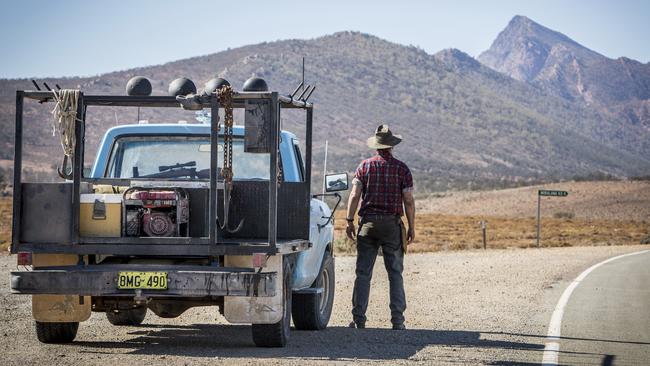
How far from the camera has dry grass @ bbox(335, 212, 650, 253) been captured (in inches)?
1548

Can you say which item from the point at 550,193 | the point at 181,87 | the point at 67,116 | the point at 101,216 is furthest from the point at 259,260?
the point at 550,193

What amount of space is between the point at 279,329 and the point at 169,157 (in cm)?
225

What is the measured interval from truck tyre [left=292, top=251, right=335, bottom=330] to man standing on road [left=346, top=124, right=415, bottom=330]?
1.06 feet

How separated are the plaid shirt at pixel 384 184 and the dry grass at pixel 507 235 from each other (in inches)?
758

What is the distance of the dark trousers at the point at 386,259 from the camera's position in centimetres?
1196

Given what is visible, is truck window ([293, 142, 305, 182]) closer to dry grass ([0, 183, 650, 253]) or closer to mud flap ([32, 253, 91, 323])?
mud flap ([32, 253, 91, 323])

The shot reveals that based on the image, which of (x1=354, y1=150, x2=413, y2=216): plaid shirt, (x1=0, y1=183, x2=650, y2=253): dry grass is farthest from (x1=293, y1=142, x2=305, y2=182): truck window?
(x1=0, y1=183, x2=650, y2=253): dry grass

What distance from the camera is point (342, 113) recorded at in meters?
136

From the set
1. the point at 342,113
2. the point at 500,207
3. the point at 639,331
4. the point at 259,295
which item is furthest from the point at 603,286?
the point at 342,113

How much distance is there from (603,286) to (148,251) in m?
11.9

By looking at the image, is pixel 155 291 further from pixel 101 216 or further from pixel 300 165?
pixel 300 165

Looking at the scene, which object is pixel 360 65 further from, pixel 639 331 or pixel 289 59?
pixel 639 331

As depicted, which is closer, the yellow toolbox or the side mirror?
the yellow toolbox

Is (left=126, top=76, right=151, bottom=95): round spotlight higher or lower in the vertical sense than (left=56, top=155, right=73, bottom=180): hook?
higher
